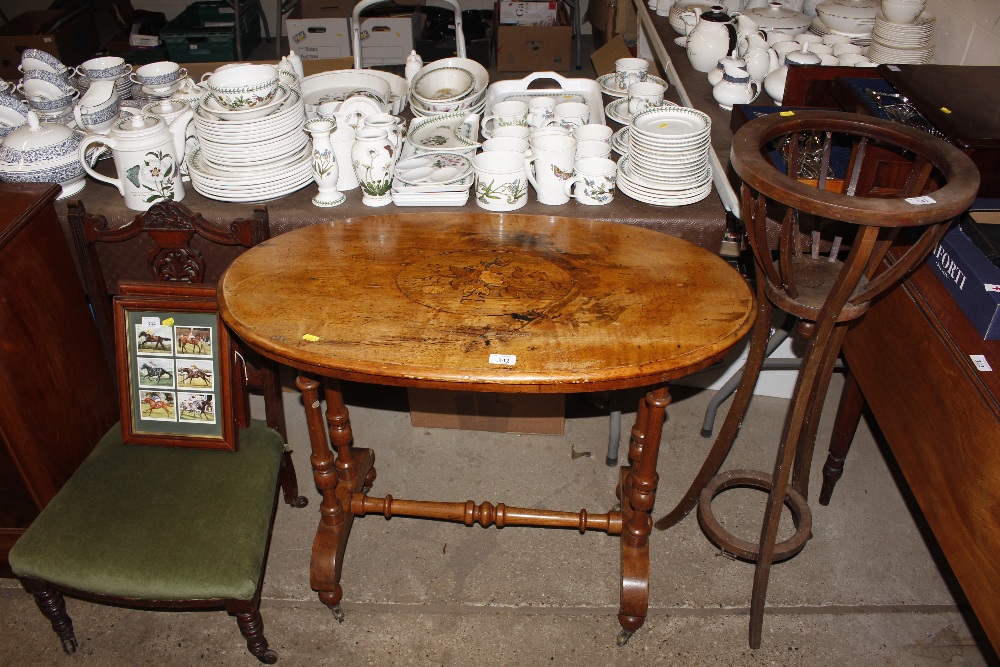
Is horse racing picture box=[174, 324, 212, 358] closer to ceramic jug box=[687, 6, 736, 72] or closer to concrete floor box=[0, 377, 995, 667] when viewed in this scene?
concrete floor box=[0, 377, 995, 667]

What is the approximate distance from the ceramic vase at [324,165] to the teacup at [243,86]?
0.14 metres

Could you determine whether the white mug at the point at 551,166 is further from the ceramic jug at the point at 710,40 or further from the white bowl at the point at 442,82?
the ceramic jug at the point at 710,40

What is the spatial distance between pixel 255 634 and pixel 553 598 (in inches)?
31.1

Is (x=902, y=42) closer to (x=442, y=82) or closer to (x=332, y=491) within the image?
(x=442, y=82)

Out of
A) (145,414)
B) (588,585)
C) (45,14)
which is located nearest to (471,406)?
(588,585)

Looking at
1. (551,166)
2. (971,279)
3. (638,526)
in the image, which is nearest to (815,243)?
(971,279)

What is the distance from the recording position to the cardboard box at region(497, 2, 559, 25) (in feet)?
17.0

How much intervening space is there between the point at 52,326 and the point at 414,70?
144 centimetres

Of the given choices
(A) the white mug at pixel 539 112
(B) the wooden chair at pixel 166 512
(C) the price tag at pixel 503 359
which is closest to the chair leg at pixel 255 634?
(B) the wooden chair at pixel 166 512

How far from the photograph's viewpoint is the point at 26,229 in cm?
185

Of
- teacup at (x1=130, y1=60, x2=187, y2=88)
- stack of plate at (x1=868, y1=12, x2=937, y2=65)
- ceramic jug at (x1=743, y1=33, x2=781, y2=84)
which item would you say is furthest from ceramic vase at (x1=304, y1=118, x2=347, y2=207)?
stack of plate at (x1=868, y1=12, x2=937, y2=65)

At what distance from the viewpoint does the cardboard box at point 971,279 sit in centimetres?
148

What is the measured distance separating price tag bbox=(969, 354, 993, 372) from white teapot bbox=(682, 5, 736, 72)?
1.68m

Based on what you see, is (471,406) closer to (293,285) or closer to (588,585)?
(588,585)
